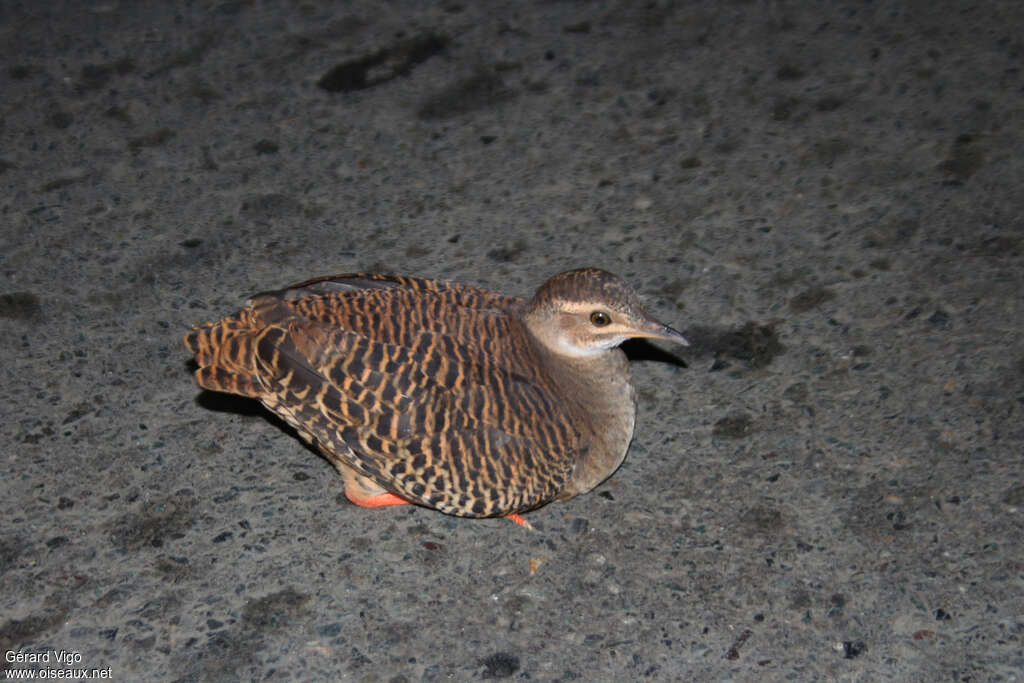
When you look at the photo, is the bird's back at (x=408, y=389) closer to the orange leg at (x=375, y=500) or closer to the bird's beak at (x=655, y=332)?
the orange leg at (x=375, y=500)

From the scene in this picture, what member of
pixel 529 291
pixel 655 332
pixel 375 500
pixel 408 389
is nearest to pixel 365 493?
pixel 375 500

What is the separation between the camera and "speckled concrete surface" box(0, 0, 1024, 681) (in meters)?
3.43

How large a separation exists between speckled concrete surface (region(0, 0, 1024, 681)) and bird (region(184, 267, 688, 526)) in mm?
242

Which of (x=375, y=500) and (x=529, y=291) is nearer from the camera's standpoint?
(x=375, y=500)

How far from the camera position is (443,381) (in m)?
3.50

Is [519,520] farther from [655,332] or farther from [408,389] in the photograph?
[655,332]

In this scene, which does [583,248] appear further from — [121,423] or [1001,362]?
[121,423]

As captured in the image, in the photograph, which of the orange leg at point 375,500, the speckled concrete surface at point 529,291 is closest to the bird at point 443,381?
the orange leg at point 375,500

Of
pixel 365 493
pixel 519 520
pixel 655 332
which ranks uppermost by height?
pixel 655 332

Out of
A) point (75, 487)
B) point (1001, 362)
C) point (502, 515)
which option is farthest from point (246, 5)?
point (1001, 362)

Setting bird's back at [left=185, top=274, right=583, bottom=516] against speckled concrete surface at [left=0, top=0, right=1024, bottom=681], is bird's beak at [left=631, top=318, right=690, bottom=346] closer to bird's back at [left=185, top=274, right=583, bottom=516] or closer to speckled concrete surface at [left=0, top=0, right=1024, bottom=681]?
bird's back at [left=185, top=274, right=583, bottom=516]

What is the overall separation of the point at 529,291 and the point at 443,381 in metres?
1.29

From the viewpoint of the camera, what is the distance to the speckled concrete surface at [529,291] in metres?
3.43

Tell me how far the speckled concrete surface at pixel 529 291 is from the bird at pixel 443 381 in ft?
0.79
